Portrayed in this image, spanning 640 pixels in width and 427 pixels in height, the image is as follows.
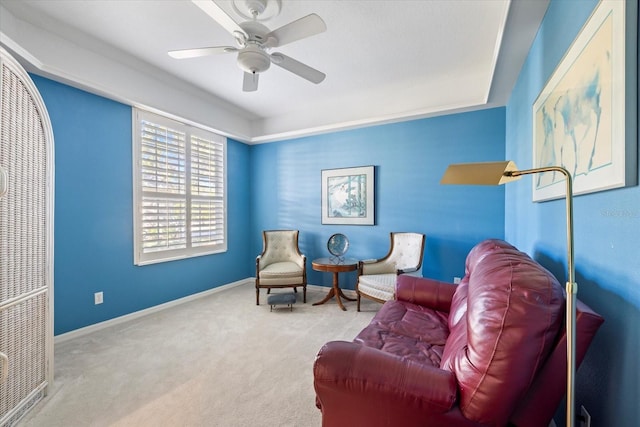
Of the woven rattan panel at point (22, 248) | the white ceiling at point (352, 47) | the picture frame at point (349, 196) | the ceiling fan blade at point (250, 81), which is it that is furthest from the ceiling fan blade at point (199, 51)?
the picture frame at point (349, 196)

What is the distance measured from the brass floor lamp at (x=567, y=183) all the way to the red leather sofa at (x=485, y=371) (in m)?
0.09

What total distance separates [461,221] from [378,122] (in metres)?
1.71

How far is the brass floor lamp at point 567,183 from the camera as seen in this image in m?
0.78

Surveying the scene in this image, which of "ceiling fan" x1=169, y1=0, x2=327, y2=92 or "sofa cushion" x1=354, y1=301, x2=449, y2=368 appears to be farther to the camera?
"ceiling fan" x1=169, y1=0, x2=327, y2=92

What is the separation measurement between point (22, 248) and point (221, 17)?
193 cm

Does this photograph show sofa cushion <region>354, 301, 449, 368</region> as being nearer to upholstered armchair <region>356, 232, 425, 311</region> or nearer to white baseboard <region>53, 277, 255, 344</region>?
upholstered armchair <region>356, 232, 425, 311</region>

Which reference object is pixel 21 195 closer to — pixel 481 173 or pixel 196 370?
pixel 196 370

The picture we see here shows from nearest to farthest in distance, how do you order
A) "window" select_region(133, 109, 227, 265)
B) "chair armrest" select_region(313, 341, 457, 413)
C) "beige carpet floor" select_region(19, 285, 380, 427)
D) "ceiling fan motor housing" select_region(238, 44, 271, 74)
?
"chair armrest" select_region(313, 341, 457, 413), "beige carpet floor" select_region(19, 285, 380, 427), "ceiling fan motor housing" select_region(238, 44, 271, 74), "window" select_region(133, 109, 227, 265)

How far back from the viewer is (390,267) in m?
3.49

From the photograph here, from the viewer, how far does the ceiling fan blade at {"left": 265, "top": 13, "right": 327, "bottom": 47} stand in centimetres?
171

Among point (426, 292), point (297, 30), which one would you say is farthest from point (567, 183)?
point (297, 30)

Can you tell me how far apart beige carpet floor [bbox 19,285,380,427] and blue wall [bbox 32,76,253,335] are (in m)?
0.30

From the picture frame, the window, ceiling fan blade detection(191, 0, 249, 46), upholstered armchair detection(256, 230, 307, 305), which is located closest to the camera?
ceiling fan blade detection(191, 0, 249, 46)

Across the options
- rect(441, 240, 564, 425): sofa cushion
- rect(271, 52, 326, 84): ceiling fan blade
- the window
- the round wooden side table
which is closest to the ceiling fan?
rect(271, 52, 326, 84): ceiling fan blade
